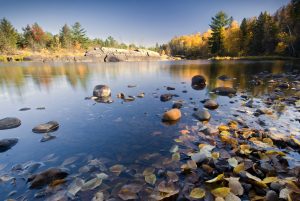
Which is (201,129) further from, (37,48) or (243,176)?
(37,48)

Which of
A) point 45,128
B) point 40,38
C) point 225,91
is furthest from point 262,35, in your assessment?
point 40,38

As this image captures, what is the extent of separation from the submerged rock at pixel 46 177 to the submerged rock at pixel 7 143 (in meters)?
2.67

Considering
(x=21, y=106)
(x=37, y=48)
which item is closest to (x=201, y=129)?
(x=21, y=106)

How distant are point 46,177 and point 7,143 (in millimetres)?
3319

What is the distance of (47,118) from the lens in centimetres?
948

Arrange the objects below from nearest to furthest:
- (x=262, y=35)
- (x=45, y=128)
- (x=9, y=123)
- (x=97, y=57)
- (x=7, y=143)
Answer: (x=7, y=143) < (x=45, y=128) < (x=9, y=123) < (x=262, y=35) < (x=97, y=57)

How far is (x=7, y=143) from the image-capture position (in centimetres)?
646

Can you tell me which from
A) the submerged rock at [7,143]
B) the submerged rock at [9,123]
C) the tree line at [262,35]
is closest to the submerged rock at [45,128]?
the submerged rock at [7,143]

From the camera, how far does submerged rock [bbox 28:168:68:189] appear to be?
4379mm

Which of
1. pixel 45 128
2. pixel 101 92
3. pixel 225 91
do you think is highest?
pixel 101 92

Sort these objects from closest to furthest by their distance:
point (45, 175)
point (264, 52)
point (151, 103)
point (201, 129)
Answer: point (45, 175) → point (201, 129) → point (151, 103) → point (264, 52)

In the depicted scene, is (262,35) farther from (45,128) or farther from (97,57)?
(45,128)

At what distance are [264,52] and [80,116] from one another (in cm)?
8835

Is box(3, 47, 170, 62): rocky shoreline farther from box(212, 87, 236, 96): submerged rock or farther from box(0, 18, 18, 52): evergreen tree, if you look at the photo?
box(212, 87, 236, 96): submerged rock
